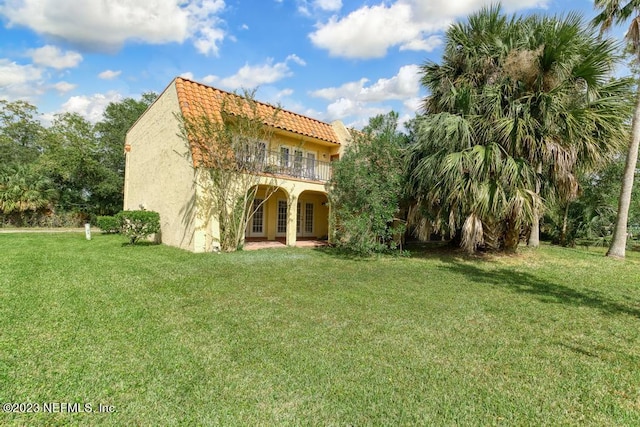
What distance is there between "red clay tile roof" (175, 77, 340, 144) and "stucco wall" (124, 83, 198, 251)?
1.96 ft

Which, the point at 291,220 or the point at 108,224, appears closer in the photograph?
the point at 291,220

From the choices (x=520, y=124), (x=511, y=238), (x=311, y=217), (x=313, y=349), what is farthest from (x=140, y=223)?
(x=511, y=238)

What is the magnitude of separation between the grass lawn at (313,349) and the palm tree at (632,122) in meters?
6.69

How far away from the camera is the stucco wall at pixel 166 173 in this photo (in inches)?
490

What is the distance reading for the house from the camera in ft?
40.2

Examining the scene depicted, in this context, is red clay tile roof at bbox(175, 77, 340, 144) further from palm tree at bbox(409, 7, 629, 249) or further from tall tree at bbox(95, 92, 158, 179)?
tall tree at bbox(95, 92, 158, 179)

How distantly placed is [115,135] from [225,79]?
742 inches

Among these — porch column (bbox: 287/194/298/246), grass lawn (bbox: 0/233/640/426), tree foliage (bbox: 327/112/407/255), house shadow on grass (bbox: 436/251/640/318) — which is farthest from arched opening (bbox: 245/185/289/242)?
house shadow on grass (bbox: 436/251/640/318)

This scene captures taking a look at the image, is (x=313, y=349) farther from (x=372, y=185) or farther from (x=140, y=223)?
(x=140, y=223)

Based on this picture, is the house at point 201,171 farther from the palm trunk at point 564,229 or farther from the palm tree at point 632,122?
the palm trunk at point 564,229

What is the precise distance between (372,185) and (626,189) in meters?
10.5

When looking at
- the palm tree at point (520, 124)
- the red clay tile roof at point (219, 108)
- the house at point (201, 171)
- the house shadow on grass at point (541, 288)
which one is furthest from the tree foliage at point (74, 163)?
the house shadow on grass at point (541, 288)

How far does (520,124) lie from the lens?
1031 centimetres

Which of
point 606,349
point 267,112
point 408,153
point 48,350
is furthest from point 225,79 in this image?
point 606,349
